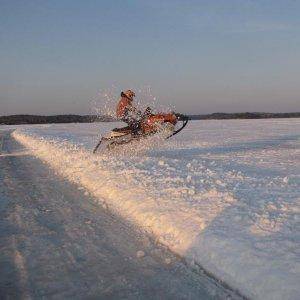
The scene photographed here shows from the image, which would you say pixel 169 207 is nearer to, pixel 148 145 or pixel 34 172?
pixel 34 172

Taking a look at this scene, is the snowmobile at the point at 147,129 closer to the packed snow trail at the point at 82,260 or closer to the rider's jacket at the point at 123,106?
the rider's jacket at the point at 123,106

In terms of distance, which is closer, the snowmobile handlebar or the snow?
the snow

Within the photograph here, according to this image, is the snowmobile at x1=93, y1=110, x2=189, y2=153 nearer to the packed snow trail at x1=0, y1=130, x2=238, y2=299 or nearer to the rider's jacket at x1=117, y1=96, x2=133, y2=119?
the rider's jacket at x1=117, y1=96, x2=133, y2=119

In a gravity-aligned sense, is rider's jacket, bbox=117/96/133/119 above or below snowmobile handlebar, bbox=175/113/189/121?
above

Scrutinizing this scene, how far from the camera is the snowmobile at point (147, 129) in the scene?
16531mm

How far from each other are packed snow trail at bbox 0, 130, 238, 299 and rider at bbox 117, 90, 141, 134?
7.97 meters

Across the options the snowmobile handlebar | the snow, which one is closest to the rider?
the snowmobile handlebar

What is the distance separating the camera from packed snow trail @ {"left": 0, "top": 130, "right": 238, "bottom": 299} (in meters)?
4.50

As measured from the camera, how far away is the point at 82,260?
5.38m

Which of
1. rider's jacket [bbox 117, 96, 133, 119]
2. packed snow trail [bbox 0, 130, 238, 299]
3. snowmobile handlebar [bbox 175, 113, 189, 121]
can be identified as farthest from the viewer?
snowmobile handlebar [bbox 175, 113, 189, 121]

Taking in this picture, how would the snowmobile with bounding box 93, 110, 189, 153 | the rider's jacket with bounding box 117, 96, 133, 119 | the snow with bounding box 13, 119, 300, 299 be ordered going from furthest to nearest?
the snowmobile with bounding box 93, 110, 189, 153 < the rider's jacket with bounding box 117, 96, 133, 119 < the snow with bounding box 13, 119, 300, 299

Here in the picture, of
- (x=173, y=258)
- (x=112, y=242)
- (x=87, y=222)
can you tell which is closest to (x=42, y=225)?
(x=87, y=222)

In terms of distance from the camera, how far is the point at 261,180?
10250mm

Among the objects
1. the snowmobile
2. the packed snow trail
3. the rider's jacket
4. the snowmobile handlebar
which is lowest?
the packed snow trail
